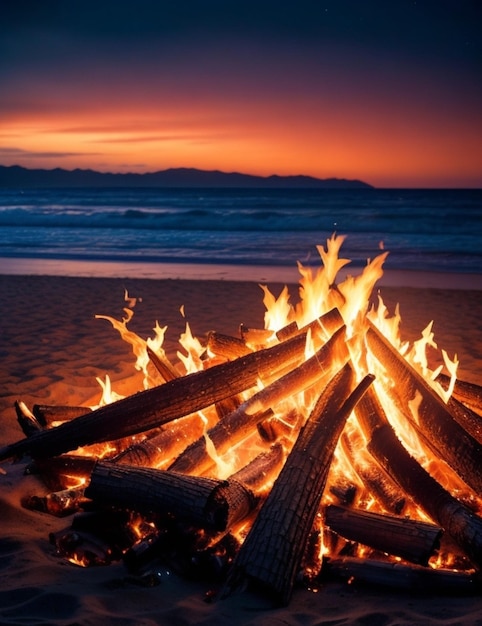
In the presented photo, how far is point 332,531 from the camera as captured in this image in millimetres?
3355

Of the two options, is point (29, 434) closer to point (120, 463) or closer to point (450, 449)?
point (120, 463)

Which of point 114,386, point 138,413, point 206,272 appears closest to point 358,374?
point 138,413

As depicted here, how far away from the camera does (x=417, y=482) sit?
353 cm

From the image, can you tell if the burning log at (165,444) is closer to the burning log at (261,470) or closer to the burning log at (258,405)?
the burning log at (258,405)

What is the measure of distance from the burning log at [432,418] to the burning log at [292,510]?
1.10 ft

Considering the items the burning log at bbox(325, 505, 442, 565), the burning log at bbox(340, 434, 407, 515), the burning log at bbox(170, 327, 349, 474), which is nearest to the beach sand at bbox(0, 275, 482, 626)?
the burning log at bbox(325, 505, 442, 565)

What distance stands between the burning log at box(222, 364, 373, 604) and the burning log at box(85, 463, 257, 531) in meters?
0.18

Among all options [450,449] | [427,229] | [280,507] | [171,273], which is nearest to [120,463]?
[280,507]

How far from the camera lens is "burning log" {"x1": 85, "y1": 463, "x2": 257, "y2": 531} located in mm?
3170

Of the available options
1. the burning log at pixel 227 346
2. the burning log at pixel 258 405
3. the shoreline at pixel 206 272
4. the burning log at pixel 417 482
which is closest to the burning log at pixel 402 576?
the burning log at pixel 417 482

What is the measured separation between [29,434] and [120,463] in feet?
3.73

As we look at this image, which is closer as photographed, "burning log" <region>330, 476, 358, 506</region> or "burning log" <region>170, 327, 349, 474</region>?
"burning log" <region>330, 476, 358, 506</region>

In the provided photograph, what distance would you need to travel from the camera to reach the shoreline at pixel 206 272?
14.2m

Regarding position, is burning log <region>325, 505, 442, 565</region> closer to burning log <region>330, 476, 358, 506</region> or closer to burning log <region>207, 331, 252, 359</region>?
burning log <region>330, 476, 358, 506</region>
